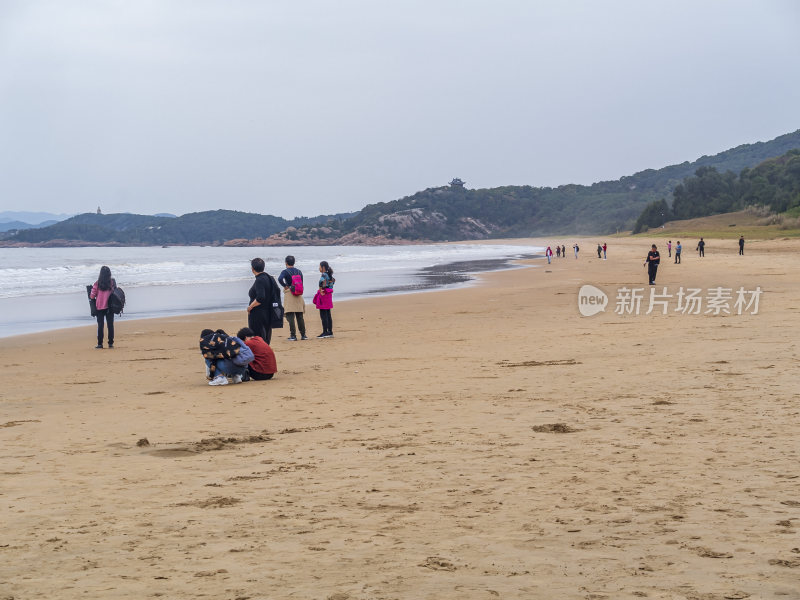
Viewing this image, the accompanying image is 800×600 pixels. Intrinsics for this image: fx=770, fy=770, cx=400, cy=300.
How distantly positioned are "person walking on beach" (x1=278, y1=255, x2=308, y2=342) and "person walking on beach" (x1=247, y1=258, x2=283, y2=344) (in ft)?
8.76

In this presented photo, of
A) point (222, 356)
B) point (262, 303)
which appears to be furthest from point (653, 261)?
point (222, 356)

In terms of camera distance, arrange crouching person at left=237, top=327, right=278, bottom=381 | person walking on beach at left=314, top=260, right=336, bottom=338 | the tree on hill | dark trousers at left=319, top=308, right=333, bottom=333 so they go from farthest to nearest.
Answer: the tree on hill
dark trousers at left=319, top=308, right=333, bottom=333
person walking on beach at left=314, top=260, right=336, bottom=338
crouching person at left=237, top=327, right=278, bottom=381

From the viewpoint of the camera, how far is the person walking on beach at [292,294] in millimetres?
14398

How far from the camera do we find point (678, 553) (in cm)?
368

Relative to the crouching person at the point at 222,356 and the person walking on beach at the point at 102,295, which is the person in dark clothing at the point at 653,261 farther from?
the crouching person at the point at 222,356

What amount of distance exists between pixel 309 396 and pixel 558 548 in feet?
17.1

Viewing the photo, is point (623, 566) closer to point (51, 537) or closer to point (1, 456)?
point (51, 537)

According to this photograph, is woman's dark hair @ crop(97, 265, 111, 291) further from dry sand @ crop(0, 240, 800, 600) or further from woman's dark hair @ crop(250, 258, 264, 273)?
woman's dark hair @ crop(250, 258, 264, 273)

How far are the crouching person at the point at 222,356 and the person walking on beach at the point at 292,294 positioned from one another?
176 inches

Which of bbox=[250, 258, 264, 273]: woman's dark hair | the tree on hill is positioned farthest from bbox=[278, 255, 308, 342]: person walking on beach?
the tree on hill

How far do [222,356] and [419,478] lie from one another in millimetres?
5254

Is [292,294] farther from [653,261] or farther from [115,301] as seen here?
[653,261]

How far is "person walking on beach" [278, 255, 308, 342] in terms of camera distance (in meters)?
14.4

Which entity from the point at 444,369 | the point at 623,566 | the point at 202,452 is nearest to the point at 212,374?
the point at 444,369
